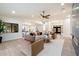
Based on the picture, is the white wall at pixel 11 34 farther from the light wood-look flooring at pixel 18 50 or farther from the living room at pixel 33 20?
the light wood-look flooring at pixel 18 50

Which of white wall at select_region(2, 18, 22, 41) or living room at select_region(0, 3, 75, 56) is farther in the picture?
white wall at select_region(2, 18, 22, 41)

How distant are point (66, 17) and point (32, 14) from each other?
308cm

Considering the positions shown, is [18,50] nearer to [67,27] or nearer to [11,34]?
[11,34]

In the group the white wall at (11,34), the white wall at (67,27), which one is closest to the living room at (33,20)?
the white wall at (11,34)

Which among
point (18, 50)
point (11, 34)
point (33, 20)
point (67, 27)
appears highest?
point (33, 20)

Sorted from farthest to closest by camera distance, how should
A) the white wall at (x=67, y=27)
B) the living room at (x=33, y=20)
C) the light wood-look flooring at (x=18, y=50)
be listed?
1. the white wall at (x=67, y=27)
2. the living room at (x=33, y=20)
3. the light wood-look flooring at (x=18, y=50)

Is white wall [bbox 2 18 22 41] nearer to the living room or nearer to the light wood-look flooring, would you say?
the living room

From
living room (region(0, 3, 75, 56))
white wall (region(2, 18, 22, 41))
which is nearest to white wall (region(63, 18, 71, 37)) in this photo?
living room (region(0, 3, 75, 56))

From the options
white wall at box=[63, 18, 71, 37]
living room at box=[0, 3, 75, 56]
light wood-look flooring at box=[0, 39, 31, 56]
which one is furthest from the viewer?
white wall at box=[63, 18, 71, 37]

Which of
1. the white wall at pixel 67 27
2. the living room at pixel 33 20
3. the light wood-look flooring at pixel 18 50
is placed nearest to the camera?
the light wood-look flooring at pixel 18 50

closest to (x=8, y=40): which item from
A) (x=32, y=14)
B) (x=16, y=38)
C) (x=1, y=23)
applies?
(x=16, y=38)

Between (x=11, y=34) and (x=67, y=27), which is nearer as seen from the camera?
(x=11, y=34)

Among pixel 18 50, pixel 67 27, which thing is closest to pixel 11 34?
pixel 18 50

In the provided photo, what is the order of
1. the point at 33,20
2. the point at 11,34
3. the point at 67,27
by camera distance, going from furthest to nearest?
the point at 67,27 < the point at 11,34 < the point at 33,20
